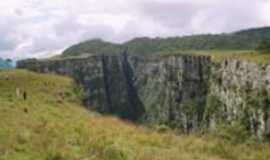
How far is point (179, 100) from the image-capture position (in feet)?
537

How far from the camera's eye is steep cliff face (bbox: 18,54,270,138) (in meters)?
85.2

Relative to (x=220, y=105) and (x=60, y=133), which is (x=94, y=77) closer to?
(x=220, y=105)

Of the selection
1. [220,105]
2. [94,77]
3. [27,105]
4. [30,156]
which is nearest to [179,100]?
[94,77]

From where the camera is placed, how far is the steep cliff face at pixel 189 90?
280ft

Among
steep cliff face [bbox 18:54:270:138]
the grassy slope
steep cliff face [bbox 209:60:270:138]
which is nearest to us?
the grassy slope

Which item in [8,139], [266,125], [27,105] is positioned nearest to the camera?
[8,139]

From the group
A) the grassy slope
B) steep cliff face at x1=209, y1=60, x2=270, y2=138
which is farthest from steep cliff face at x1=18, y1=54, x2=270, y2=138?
the grassy slope

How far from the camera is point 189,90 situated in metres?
159

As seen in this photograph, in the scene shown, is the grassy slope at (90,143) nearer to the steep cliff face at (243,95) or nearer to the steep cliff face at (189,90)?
the steep cliff face at (189,90)

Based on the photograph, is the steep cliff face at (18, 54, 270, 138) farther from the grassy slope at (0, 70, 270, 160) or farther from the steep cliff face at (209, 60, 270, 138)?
the grassy slope at (0, 70, 270, 160)

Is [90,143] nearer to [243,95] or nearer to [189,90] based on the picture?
[243,95]

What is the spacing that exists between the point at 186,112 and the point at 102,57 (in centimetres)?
4505

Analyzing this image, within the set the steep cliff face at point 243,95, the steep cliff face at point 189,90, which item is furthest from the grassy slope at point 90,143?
the steep cliff face at point 243,95

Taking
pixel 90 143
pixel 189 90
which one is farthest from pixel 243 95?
pixel 90 143
